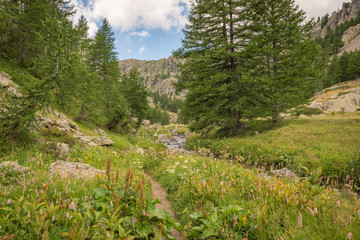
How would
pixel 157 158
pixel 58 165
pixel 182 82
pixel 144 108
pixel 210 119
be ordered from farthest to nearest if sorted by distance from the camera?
pixel 144 108 → pixel 182 82 → pixel 210 119 → pixel 157 158 → pixel 58 165

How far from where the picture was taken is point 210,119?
1647cm

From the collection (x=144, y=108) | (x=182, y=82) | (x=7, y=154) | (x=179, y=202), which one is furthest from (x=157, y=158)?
(x=144, y=108)

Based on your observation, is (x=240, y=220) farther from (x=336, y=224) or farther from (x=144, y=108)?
(x=144, y=108)

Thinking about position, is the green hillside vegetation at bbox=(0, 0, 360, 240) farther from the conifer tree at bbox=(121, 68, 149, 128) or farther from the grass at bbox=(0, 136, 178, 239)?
the conifer tree at bbox=(121, 68, 149, 128)

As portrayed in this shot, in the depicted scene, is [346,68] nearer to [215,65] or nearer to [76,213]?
[215,65]

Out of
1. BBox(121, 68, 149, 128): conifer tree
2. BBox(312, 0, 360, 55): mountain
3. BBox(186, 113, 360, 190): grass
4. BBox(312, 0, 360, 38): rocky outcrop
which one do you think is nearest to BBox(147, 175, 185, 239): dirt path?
BBox(186, 113, 360, 190): grass

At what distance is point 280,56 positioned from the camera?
15.8 meters

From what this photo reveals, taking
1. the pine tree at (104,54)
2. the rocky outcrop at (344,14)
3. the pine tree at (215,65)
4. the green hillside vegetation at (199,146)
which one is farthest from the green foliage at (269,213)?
the rocky outcrop at (344,14)

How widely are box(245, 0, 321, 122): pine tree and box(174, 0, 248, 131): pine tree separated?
151 centimetres

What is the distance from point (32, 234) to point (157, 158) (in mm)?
7715

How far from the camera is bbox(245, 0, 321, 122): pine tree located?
585 inches

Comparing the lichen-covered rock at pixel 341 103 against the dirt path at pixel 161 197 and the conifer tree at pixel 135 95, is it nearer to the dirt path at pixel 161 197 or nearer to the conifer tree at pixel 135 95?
the conifer tree at pixel 135 95

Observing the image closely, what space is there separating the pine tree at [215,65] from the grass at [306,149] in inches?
120

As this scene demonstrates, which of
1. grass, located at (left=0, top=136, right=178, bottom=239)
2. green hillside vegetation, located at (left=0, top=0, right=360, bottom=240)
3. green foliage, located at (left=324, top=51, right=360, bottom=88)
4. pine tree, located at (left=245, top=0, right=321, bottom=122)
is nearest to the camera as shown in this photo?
grass, located at (left=0, top=136, right=178, bottom=239)
